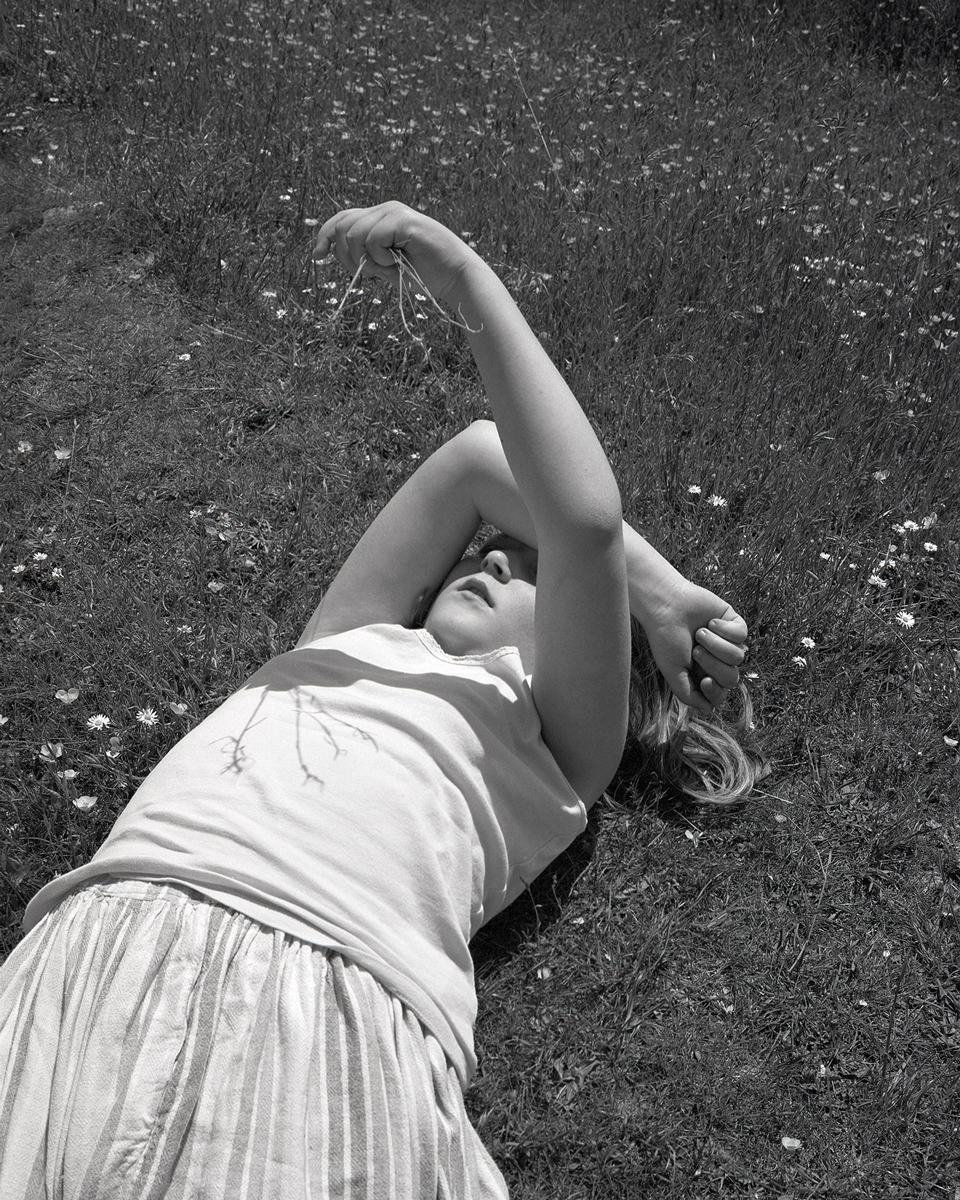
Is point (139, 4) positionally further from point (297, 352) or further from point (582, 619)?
point (582, 619)

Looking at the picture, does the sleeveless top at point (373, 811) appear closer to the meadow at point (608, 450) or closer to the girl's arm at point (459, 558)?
the girl's arm at point (459, 558)

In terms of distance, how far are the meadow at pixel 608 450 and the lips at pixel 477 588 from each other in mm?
593

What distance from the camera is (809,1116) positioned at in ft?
7.25

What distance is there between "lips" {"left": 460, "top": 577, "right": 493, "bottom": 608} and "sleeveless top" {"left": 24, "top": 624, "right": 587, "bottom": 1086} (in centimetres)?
14

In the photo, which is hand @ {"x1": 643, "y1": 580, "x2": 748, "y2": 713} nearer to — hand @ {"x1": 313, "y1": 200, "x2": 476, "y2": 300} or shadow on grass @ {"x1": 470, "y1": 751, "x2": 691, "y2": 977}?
shadow on grass @ {"x1": 470, "y1": 751, "x2": 691, "y2": 977}

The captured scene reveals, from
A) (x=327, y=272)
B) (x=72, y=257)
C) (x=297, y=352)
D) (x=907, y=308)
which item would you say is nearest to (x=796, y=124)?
(x=907, y=308)

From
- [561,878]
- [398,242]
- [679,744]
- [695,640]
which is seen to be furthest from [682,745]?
[398,242]

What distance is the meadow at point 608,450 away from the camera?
232 centimetres

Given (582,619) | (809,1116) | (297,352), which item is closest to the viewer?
(582,619)

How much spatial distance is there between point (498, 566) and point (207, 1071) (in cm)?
116

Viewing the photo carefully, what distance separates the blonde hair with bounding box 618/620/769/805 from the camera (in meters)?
2.60

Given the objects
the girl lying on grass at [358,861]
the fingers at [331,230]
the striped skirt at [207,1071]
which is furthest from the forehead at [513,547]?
the striped skirt at [207,1071]

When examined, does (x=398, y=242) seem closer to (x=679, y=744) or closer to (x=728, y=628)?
(x=728, y=628)

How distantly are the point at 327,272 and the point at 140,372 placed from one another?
0.82m
